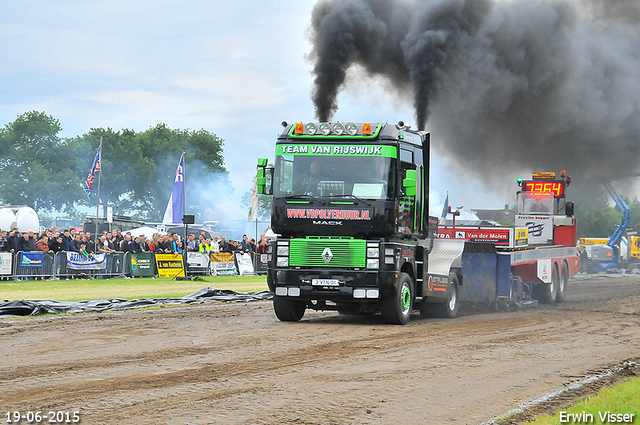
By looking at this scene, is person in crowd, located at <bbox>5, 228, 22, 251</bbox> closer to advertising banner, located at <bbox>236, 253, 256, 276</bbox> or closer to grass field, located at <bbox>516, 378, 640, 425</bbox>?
advertising banner, located at <bbox>236, 253, 256, 276</bbox>

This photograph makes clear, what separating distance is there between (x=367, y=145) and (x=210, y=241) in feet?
59.3

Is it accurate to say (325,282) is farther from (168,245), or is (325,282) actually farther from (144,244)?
(144,244)

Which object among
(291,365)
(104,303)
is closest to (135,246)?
(104,303)

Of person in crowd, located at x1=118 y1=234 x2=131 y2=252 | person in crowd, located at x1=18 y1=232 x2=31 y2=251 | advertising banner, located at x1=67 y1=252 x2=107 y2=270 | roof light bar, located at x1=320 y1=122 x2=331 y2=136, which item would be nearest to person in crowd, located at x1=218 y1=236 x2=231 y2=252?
person in crowd, located at x1=118 y1=234 x2=131 y2=252

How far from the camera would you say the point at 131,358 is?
31.0ft

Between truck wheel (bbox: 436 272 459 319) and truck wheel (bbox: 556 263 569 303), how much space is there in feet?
20.3

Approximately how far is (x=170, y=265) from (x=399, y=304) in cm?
1649

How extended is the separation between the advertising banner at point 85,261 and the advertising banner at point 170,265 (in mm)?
2285

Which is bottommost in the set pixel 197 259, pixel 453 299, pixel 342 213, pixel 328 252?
pixel 453 299

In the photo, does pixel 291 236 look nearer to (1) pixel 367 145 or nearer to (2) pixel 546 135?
(1) pixel 367 145

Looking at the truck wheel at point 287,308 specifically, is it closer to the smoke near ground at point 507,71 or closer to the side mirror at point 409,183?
the side mirror at point 409,183

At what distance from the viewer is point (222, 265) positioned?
101 ft

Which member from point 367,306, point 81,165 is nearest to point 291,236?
point 367,306

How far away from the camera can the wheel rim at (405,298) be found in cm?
1416
